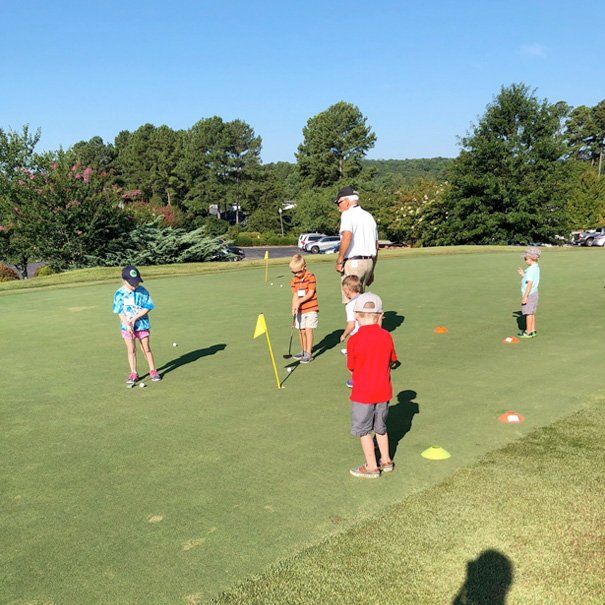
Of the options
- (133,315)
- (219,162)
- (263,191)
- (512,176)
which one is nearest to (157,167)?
(219,162)

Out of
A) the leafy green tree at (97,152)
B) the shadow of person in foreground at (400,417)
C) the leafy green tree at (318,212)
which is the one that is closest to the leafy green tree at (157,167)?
the leafy green tree at (97,152)

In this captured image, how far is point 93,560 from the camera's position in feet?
12.0

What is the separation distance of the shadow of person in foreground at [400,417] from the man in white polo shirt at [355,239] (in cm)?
193

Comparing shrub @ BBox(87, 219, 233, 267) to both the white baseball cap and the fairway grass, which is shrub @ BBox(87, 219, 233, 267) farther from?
the fairway grass

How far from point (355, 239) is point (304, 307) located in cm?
125

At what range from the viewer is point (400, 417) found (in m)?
6.11

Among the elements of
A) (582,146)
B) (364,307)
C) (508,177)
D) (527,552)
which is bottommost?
(527,552)

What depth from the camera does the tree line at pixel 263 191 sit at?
2834 cm

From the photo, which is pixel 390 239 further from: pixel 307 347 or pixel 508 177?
pixel 307 347

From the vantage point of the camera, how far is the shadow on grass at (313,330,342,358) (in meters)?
9.24

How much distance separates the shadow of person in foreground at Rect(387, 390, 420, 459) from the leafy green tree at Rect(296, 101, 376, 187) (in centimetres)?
8253

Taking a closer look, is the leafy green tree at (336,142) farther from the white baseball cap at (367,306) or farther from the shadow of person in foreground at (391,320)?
the white baseball cap at (367,306)

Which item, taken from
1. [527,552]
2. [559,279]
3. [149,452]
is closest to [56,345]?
[149,452]

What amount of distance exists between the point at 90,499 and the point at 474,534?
277 centimetres
